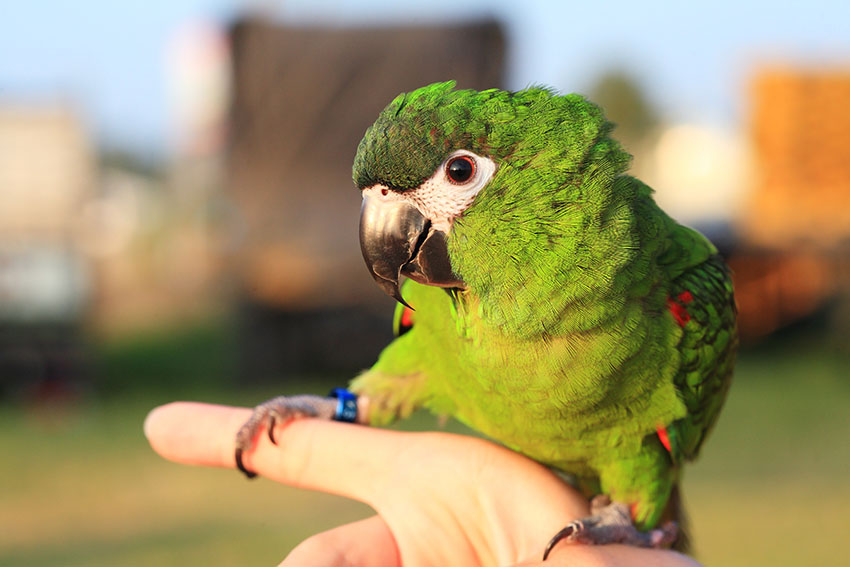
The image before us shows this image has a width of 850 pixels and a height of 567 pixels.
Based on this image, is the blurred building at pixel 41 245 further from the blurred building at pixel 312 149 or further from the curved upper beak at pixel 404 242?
the curved upper beak at pixel 404 242

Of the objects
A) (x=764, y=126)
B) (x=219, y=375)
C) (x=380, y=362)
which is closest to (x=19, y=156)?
(x=219, y=375)

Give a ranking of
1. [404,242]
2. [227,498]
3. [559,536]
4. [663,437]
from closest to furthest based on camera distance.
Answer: [404,242]
[559,536]
[663,437]
[227,498]

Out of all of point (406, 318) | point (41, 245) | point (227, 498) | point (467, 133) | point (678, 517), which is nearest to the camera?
point (467, 133)

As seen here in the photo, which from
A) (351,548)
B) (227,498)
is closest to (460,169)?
(351,548)

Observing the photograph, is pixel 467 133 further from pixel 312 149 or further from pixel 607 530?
pixel 312 149

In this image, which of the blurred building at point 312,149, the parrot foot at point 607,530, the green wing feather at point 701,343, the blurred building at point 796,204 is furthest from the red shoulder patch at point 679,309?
the blurred building at point 796,204

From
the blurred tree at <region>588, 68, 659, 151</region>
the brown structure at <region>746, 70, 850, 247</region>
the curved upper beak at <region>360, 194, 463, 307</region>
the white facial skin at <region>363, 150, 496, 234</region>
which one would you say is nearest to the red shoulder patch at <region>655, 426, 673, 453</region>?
the curved upper beak at <region>360, 194, 463, 307</region>

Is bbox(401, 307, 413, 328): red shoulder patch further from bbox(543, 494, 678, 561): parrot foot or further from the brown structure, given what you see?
the brown structure
